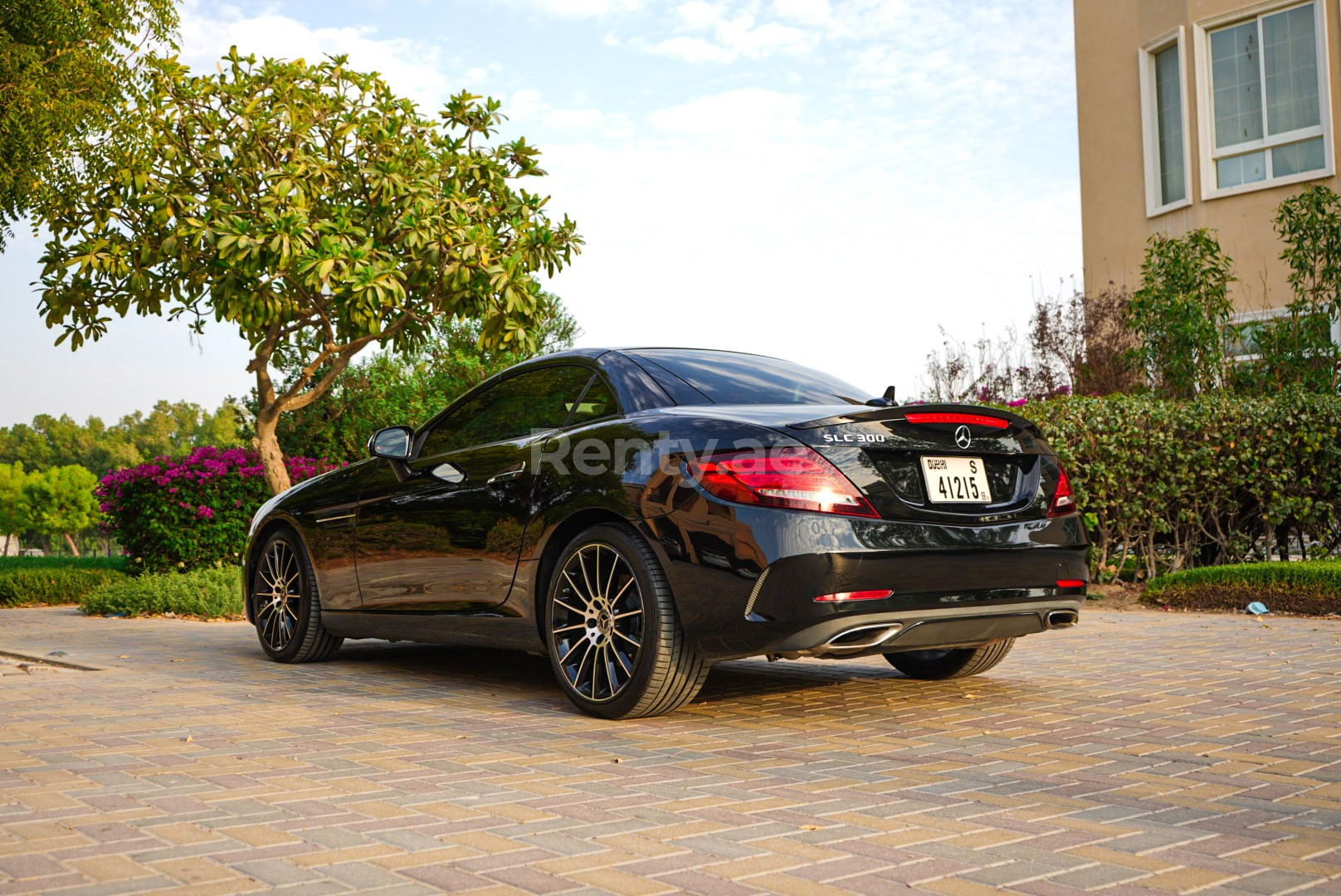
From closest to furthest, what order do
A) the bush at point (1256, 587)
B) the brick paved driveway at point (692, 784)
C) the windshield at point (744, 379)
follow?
the brick paved driveway at point (692, 784) < the windshield at point (744, 379) < the bush at point (1256, 587)

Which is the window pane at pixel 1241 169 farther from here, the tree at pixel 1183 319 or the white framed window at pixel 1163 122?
the tree at pixel 1183 319

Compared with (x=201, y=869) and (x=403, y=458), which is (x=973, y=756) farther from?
(x=403, y=458)

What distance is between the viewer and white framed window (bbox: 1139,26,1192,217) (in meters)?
18.5

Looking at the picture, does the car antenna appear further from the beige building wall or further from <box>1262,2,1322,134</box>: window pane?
<box>1262,2,1322,134</box>: window pane

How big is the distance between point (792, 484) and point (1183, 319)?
9.70 metres

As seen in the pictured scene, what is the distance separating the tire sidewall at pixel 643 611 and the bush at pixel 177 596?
7.42 metres

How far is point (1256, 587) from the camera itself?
10.1 metres

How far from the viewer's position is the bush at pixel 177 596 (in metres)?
11.7

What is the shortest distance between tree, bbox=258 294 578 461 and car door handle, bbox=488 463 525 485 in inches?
635

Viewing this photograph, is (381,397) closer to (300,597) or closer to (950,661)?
(300,597)

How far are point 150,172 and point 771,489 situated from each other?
1032 centimetres

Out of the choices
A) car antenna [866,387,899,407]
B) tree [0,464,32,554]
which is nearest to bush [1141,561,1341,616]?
car antenna [866,387,899,407]

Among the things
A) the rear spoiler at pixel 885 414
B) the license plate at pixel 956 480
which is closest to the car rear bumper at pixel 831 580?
the license plate at pixel 956 480

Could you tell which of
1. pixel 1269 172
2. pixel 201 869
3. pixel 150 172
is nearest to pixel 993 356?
pixel 1269 172
